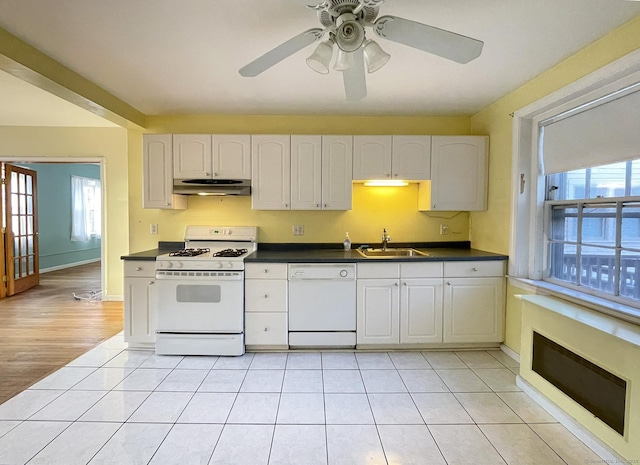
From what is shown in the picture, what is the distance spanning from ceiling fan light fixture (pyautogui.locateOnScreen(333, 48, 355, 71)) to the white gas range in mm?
→ 1809

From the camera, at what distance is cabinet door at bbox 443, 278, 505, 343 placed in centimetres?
299

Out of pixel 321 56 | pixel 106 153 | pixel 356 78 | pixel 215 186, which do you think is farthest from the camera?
pixel 106 153

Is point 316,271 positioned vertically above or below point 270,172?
below

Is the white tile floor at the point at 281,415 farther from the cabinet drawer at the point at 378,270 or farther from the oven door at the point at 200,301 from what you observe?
the cabinet drawer at the point at 378,270

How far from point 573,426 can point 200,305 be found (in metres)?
2.77

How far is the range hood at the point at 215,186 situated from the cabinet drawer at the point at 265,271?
2.56ft

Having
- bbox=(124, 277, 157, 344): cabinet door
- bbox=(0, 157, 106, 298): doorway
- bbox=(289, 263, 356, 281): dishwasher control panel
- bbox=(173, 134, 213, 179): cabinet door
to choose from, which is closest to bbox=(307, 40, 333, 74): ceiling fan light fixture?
Result: bbox=(289, 263, 356, 281): dishwasher control panel

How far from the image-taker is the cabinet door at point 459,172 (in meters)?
3.30

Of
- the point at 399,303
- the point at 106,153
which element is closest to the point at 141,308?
the point at 399,303

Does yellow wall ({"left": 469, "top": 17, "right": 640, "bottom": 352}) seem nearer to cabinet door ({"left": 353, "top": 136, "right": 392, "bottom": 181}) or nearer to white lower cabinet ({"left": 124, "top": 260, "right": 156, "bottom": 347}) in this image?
cabinet door ({"left": 353, "top": 136, "right": 392, "bottom": 181})

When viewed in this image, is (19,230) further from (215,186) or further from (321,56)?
(321,56)

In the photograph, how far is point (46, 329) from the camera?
3.57 metres

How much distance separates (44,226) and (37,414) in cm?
621

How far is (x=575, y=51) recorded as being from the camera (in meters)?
2.19
